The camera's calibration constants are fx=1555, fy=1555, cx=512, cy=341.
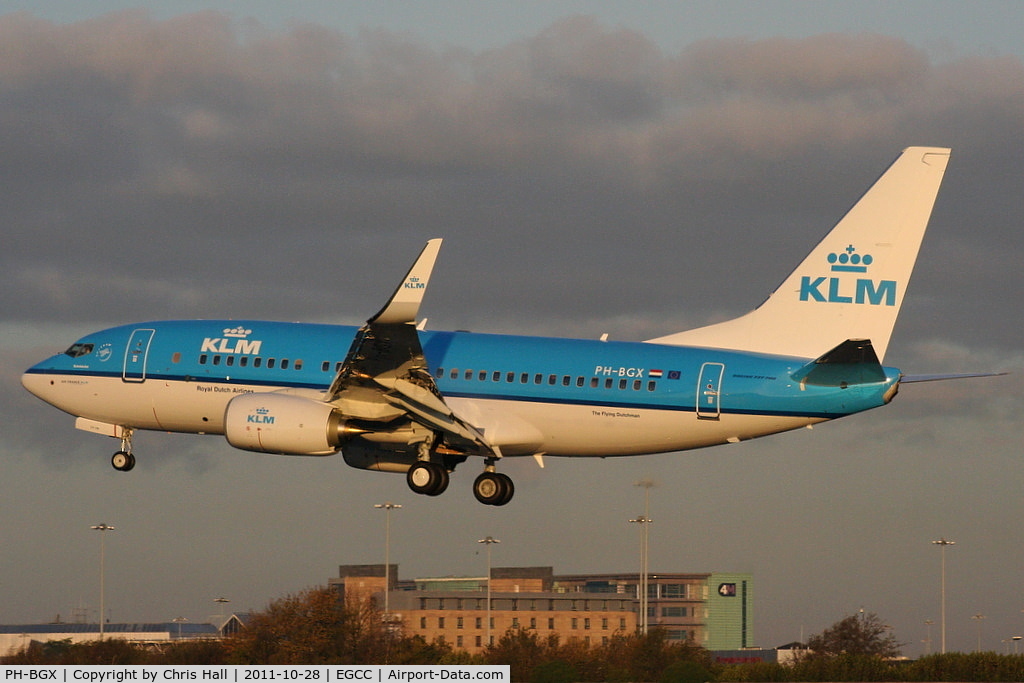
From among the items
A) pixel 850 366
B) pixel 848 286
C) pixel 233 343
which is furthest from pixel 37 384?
pixel 850 366

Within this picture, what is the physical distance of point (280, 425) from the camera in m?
40.3

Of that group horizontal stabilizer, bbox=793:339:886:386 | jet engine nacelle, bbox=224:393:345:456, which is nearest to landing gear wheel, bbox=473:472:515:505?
jet engine nacelle, bbox=224:393:345:456

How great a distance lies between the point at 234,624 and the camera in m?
143

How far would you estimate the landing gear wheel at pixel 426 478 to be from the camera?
42.2m

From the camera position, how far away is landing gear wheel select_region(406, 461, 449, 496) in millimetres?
42219

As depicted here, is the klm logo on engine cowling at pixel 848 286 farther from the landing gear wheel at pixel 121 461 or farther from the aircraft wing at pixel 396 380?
the landing gear wheel at pixel 121 461

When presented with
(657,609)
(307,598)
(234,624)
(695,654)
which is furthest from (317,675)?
(657,609)

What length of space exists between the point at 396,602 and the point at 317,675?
95.9m

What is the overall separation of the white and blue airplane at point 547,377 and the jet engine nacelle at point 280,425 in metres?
0.04

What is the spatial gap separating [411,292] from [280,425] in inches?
221

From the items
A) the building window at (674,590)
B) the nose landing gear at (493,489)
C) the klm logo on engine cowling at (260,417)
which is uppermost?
the klm logo on engine cowling at (260,417)

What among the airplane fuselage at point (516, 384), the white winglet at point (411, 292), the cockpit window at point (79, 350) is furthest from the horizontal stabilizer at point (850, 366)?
the cockpit window at point (79, 350)

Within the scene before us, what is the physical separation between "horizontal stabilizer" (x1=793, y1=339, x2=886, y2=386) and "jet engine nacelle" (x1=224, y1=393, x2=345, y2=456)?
12617 millimetres

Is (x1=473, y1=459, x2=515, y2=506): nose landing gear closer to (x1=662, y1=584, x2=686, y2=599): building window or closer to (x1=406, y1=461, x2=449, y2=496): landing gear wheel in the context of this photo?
(x1=406, y1=461, x2=449, y2=496): landing gear wheel
